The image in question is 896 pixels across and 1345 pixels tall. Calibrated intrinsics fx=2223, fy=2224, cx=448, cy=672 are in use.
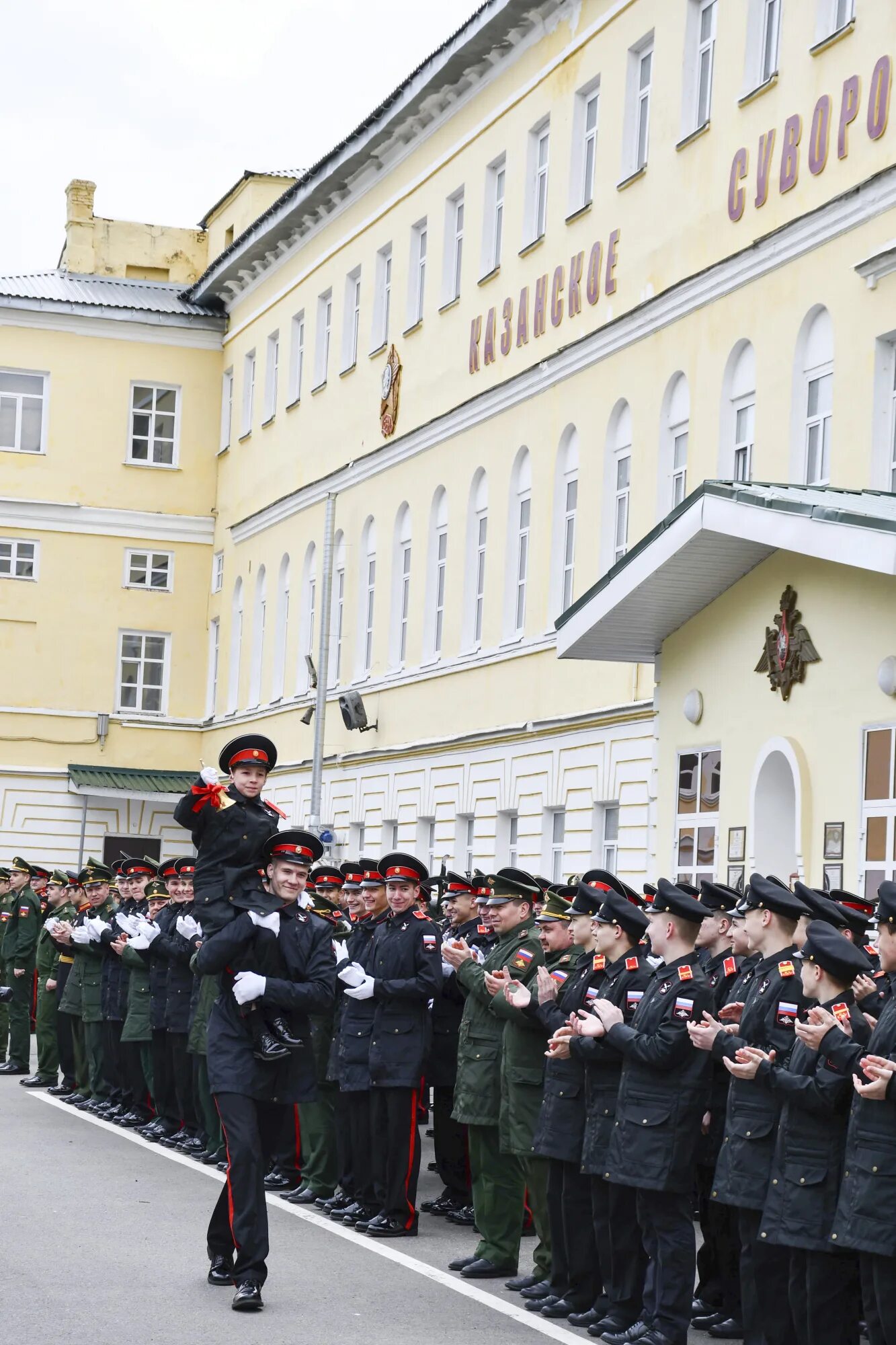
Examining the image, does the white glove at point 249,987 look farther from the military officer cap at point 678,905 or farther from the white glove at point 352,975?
the military officer cap at point 678,905

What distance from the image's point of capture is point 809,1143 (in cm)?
842

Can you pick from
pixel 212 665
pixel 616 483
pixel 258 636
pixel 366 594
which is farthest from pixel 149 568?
pixel 616 483

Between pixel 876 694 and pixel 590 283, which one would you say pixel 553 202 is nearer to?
pixel 590 283

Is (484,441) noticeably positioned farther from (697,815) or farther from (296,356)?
(697,815)

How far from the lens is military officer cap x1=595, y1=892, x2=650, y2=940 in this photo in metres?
10.2

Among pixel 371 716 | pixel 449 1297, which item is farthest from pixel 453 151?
pixel 449 1297

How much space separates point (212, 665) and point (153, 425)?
5148 millimetres

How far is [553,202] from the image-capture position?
91.5 ft

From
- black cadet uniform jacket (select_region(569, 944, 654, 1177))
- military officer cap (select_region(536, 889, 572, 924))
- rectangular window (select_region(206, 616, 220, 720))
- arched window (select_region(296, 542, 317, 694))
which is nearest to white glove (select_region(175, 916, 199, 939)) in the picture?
military officer cap (select_region(536, 889, 572, 924))

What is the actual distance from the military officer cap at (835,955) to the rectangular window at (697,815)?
9.98 metres

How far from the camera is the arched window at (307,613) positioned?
38031 mm

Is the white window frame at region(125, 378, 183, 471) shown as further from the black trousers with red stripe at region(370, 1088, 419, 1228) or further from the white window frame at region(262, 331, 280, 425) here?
the black trousers with red stripe at region(370, 1088, 419, 1228)

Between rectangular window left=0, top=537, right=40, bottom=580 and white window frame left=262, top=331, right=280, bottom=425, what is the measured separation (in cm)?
623

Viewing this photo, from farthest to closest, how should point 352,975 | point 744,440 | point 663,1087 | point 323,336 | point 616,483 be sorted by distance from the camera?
point 323,336 < point 616,483 < point 744,440 < point 352,975 < point 663,1087
